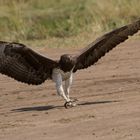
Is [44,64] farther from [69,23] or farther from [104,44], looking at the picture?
[69,23]

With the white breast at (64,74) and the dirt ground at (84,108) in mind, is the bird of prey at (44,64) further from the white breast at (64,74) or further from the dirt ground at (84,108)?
the dirt ground at (84,108)

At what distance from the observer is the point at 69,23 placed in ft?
71.8

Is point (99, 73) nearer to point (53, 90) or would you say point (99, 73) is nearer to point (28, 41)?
point (53, 90)

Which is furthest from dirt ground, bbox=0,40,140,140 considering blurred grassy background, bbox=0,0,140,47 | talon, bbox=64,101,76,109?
blurred grassy background, bbox=0,0,140,47

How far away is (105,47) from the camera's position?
12594 mm

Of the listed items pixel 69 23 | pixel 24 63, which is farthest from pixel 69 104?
pixel 69 23

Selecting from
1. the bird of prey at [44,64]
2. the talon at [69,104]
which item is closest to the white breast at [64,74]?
the bird of prey at [44,64]

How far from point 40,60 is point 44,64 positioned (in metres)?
0.08

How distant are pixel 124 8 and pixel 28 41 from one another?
10.2ft

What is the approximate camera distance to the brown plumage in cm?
1177

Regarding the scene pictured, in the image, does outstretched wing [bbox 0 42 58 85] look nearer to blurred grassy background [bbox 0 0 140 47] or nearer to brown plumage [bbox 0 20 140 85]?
brown plumage [bbox 0 20 140 85]

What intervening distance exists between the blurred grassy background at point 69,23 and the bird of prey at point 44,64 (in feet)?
21.6

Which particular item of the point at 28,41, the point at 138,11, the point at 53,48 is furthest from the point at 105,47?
the point at 138,11

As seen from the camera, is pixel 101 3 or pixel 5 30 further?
pixel 101 3
